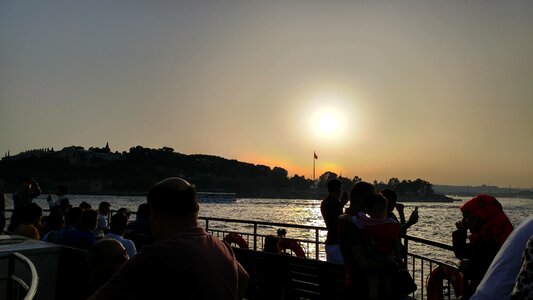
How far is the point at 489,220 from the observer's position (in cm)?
396

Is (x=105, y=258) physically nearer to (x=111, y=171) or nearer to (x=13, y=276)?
(x=13, y=276)

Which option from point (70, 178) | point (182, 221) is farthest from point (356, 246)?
point (70, 178)

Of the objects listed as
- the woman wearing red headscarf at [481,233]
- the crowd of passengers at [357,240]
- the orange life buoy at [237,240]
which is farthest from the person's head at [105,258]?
the orange life buoy at [237,240]

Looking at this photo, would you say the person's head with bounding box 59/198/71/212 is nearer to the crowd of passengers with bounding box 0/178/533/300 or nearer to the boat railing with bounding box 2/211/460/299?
the crowd of passengers with bounding box 0/178/533/300

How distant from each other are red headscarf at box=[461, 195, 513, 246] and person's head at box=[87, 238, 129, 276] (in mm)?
2901

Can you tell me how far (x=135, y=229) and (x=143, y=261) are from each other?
5.48 meters

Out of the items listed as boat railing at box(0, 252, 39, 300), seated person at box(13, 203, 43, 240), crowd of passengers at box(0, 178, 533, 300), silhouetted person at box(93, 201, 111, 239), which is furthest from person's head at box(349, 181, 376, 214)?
silhouetted person at box(93, 201, 111, 239)

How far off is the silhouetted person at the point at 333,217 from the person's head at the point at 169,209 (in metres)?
4.63

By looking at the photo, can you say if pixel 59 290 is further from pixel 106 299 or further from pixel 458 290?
pixel 458 290

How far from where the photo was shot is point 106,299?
207 cm

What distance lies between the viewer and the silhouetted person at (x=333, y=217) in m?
6.81

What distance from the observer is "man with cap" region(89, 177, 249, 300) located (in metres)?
2.10

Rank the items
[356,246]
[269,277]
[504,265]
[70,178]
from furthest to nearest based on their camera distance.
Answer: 1. [70,178]
2. [269,277]
3. [356,246]
4. [504,265]

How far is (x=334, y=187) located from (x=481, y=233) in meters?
3.19
